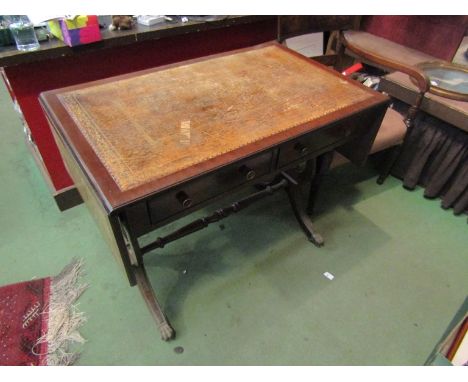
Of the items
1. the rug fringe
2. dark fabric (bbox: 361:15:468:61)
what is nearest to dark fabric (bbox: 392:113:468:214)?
dark fabric (bbox: 361:15:468:61)

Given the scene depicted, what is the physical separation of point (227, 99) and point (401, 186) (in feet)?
4.89

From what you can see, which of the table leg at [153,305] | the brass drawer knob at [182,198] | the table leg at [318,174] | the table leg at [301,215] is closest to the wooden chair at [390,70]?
the table leg at [318,174]

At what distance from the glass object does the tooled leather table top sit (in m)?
0.41

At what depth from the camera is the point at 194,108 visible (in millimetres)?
1089

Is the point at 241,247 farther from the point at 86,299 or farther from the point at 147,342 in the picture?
the point at 86,299

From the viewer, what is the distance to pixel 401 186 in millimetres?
2082

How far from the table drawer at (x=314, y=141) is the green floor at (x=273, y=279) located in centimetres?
68

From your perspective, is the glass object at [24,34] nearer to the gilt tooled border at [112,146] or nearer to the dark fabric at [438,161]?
the gilt tooled border at [112,146]

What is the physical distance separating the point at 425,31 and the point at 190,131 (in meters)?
2.03

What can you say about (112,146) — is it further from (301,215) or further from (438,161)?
(438,161)

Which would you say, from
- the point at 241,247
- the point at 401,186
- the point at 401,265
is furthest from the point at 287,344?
the point at 401,186

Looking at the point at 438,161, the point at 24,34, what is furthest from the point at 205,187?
the point at 438,161

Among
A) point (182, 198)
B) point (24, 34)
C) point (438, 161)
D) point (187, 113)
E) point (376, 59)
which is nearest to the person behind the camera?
point (182, 198)

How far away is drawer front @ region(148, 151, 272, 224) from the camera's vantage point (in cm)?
89
